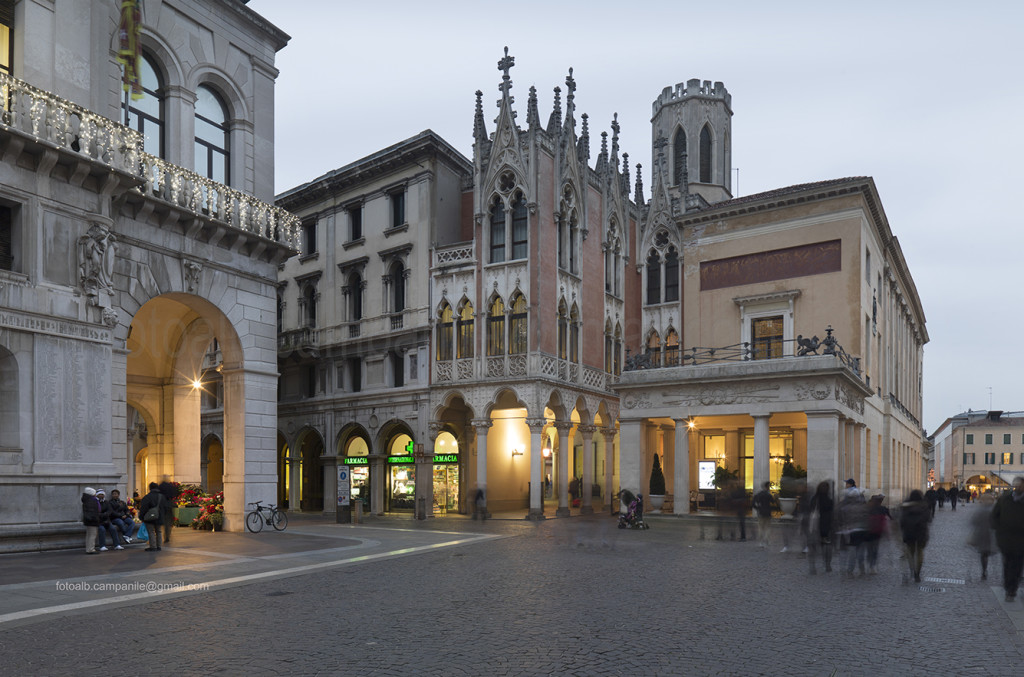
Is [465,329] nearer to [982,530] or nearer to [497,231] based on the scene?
[497,231]

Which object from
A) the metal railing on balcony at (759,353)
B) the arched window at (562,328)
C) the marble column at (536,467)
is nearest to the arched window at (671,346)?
the metal railing on balcony at (759,353)

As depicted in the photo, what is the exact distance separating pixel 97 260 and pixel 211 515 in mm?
8833

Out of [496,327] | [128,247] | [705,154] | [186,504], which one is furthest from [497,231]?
[705,154]

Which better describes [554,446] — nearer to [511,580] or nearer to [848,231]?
[848,231]

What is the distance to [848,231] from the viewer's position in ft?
111

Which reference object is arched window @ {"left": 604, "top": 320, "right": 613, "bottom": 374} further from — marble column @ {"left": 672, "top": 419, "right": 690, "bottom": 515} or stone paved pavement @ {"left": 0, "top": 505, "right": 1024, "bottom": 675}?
stone paved pavement @ {"left": 0, "top": 505, "right": 1024, "bottom": 675}

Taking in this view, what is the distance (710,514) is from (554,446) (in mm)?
13342

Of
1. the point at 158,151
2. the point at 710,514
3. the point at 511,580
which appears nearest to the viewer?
the point at 511,580

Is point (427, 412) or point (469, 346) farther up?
point (469, 346)

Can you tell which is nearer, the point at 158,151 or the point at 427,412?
the point at 158,151

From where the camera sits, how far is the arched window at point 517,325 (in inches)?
1416

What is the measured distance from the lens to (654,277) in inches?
1759

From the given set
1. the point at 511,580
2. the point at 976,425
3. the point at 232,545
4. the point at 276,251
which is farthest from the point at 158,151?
the point at 976,425

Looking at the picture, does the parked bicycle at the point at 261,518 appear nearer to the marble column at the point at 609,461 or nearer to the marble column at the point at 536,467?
the marble column at the point at 536,467
